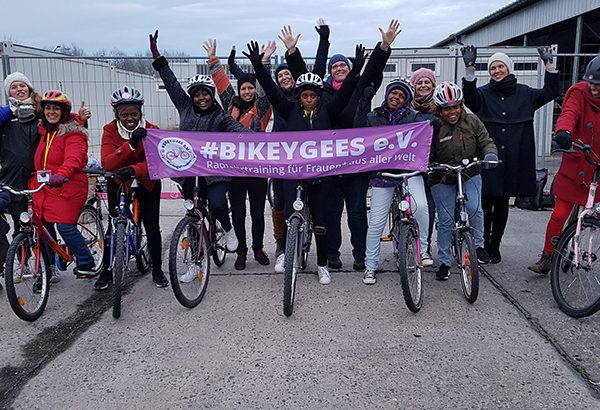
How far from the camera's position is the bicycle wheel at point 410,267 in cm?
435

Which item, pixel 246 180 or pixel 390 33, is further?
pixel 246 180

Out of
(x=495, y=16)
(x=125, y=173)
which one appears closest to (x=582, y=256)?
(x=125, y=173)

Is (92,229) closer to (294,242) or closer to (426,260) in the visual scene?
(294,242)

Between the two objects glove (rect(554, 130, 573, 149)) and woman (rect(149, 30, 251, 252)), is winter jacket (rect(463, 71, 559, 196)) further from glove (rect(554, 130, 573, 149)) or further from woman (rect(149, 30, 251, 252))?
woman (rect(149, 30, 251, 252))

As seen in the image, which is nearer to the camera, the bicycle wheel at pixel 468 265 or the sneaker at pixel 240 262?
the bicycle wheel at pixel 468 265

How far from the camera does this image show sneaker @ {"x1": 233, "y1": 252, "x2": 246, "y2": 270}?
19.7 feet

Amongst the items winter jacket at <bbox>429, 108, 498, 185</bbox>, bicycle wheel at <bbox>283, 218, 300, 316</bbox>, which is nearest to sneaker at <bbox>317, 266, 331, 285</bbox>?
bicycle wheel at <bbox>283, 218, 300, 316</bbox>

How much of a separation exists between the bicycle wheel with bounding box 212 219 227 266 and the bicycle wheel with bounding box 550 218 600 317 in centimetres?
337

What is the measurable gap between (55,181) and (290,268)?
216 centimetres

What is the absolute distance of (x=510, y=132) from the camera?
5.75 m

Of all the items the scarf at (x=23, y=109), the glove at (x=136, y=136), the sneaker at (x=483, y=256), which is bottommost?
the sneaker at (x=483, y=256)

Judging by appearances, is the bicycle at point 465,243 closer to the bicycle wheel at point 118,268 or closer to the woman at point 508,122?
the woman at point 508,122

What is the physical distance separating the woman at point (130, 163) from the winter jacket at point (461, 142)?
291 centimetres

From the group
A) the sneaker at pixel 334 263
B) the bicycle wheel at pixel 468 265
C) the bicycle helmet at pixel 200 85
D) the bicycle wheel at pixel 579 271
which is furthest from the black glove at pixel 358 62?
the bicycle wheel at pixel 579 271
